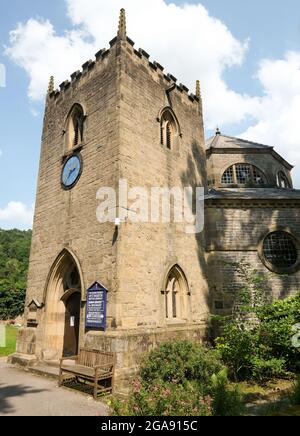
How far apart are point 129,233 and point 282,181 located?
15.1 meters

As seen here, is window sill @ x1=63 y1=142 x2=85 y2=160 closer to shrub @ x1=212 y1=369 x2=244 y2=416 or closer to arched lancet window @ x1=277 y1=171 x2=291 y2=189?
shrub @ x1=212 y1=369 x2=244 y2=416

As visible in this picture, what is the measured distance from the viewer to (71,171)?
39.7 feet

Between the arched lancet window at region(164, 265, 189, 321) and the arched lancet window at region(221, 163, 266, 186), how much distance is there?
31.5 feet

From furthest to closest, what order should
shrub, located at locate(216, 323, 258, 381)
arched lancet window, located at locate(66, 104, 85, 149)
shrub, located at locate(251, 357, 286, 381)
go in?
arched lancet window, located at locate(66, 104, 85, 149)
shrub, located at locate(216, 323, 258, 381)
shrub, located at locate(251, 357, 286, 381)

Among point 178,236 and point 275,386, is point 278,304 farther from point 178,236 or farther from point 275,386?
point 178,236

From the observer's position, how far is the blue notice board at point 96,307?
9039mm

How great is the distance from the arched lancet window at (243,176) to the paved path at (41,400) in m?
15.1

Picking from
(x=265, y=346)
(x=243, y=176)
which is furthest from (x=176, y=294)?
(x=243, y=176)

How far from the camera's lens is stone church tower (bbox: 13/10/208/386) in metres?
9.49

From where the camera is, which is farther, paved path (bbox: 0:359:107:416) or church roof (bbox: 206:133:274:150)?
church roof (bbox: 206:133:274:150)

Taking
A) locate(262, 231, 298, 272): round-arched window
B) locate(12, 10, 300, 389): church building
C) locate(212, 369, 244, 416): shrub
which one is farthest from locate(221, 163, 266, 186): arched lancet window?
locate(212, 369, 244, 416): shrub

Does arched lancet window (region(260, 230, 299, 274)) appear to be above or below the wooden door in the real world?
above

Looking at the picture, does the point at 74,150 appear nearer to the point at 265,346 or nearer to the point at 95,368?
the point at 95,368

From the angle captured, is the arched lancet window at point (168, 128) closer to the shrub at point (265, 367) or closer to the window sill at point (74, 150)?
the window sill at point (74, 150)
